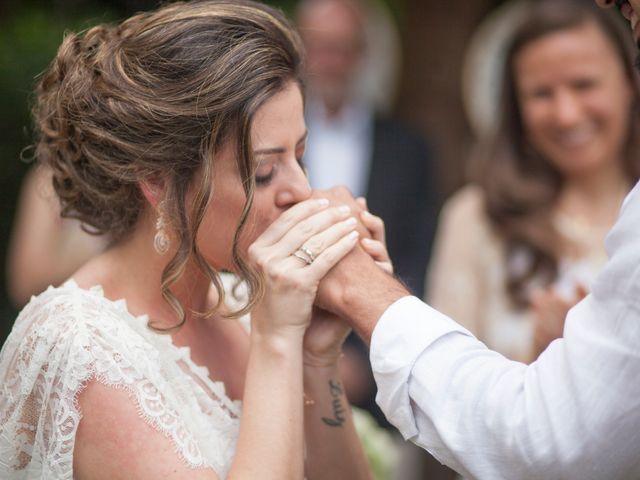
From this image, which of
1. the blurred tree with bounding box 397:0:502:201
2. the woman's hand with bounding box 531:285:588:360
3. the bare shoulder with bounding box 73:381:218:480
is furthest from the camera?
the blurred tree with bounding box 397:0:502:201

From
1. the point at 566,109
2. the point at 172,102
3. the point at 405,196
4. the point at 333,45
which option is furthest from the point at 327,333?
the point at 333,45

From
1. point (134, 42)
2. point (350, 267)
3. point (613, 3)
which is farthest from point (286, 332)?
point (613, 3)

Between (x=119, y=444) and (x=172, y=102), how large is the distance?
83 centimetres

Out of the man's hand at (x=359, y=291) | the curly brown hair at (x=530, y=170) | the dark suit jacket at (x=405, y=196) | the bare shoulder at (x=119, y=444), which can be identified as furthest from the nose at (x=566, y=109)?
the bare shoulder at (x=119, y=444)

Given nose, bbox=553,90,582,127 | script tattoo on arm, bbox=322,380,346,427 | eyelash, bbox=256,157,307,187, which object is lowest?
script tattoo on arm, bbox=322,380,346,427

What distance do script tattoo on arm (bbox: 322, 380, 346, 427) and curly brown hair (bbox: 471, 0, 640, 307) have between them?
1.35 meters

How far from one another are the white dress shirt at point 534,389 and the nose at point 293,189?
0.42 m

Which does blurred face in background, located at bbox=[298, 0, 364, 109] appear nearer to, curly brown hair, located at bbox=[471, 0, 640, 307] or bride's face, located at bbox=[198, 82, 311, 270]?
curly brown hair, located at bbox=[471, 0, 640, 307]

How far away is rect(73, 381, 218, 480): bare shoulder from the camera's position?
83.3 inches

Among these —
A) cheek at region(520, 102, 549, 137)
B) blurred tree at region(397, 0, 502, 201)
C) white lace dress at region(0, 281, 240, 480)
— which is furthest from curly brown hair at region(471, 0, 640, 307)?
blurred tree at region(397, 0, 502, 201)

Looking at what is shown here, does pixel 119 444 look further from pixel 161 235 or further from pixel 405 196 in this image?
pixel 405 196

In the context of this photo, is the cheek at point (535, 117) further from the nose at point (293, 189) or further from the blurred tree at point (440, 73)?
the blurred tree at point (440, 73)

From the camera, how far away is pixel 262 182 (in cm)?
242

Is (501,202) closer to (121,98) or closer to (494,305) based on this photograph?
(494,305)
